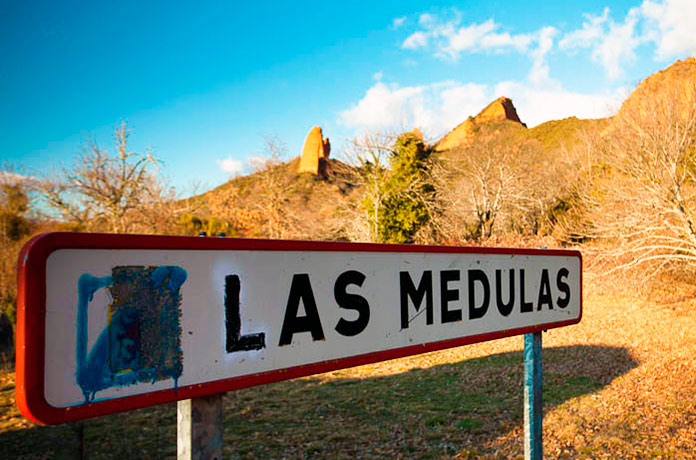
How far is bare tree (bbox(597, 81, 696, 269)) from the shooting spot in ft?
37.6

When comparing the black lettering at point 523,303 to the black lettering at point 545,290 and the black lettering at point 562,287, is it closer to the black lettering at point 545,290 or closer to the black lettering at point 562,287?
the black lettering at point 545,290

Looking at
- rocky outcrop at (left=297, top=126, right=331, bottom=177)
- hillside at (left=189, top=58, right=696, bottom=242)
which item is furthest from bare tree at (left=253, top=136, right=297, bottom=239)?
rocky outcrop at (left=297, top=126, right=331, bottom=177)

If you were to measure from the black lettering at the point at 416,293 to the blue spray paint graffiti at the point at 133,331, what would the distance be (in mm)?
787

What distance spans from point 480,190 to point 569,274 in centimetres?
2843

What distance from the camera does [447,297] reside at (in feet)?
5.58

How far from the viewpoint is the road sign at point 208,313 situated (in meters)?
0.82

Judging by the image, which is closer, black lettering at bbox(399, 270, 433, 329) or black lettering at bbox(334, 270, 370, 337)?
black lettering at bbox(334, 270, 370, 337)

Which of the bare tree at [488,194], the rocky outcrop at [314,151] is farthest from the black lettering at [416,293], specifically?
the rocky outcrop at [314,151]

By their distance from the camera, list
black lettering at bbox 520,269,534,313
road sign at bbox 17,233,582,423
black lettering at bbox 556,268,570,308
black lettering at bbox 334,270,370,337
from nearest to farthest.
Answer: road sign at bbox 17,233,582,423
black lettering at bbox 334,270,370,337
black lettering at bbox 520,269,534,313
black lettering at bbox 556,268,570,308

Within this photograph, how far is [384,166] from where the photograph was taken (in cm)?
2594

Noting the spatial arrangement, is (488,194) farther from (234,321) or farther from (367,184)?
(234,321)

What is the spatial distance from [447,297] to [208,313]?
962mm

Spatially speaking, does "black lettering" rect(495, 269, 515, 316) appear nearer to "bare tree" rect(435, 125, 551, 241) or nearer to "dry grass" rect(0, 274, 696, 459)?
"dry grass" rect(0, 274, 696, 459)

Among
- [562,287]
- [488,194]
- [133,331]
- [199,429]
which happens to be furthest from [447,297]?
[488,194]
